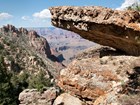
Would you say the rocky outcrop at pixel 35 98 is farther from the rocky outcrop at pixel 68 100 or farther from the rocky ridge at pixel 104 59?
the rocky outcrop at pixel 68 100

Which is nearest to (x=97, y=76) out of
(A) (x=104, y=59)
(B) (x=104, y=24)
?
(A) (x=104, y=59)

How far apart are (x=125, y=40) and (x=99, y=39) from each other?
263 cm

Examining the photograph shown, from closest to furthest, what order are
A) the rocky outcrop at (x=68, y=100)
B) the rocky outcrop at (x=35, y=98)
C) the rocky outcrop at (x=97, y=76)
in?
the rocky outcrop at (x=97, y=76)
the rocky outcrop at (x=68, y=100)
the rocky outcrop at (x=35, y=98)

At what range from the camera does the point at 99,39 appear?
932 inches

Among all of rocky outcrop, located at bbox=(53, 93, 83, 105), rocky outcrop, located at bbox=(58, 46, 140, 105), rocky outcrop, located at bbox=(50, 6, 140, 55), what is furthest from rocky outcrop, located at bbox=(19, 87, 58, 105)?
rocky outcrop, located at bbox=(53, 93, 83, 105)

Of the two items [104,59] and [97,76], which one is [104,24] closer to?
[104,59]

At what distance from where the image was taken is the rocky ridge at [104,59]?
19438mm

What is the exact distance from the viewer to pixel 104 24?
2108 cm

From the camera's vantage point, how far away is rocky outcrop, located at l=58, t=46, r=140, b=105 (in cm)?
1903

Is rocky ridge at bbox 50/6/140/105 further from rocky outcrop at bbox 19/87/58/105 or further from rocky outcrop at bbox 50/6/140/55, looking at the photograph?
rocky outcrop at bbox 19/87/58/105

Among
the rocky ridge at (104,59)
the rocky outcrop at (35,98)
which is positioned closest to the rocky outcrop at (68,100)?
the rocky ridge at (104,59)

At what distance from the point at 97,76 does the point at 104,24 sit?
367cm

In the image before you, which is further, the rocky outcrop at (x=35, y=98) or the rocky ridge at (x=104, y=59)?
the rocky outcrop at (x=35, y=98)

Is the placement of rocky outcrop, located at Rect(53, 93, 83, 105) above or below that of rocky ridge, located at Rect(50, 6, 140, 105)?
below
